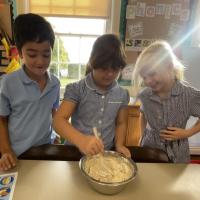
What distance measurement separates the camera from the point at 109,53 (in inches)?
44.1

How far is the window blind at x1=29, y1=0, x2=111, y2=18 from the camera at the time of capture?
220 cm

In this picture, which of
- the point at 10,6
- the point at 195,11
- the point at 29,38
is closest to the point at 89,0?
the point at 10,6

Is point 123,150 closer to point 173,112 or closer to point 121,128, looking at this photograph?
point 121,128

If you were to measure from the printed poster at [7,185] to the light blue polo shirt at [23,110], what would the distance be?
28cm

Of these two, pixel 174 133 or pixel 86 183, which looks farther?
pixel 174 133

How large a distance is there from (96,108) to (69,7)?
4.23 feet

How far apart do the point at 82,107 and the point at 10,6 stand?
1335mm

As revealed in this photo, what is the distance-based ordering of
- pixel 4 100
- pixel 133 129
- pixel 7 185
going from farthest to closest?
pixel 133 129, pixel 4 100, pixel 7 185

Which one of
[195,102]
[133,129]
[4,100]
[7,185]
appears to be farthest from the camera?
[133,129]

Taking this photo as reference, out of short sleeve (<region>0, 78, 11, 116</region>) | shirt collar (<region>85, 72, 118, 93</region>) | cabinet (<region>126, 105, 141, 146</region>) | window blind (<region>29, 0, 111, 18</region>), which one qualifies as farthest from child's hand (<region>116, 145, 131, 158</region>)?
window blind (<region>29, 0, 111, 18</region>)

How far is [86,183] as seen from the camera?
0.93 metres

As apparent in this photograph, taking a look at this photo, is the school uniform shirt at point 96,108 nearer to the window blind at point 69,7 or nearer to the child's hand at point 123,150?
the child's hand at point 123,150

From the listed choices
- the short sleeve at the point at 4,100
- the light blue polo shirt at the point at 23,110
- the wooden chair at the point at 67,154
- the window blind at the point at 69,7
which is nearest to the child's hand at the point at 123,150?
the wooden chair at the point at 67,154

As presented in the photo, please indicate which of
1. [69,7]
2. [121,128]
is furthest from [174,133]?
[69,7]
